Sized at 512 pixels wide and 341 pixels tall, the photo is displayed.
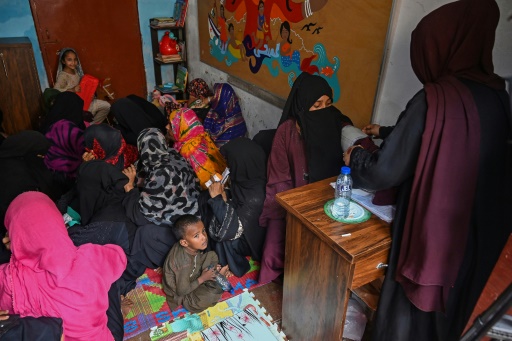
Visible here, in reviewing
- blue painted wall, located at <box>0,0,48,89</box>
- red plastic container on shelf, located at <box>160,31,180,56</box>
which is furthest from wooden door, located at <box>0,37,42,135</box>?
red plastic container on shelf, located at <box>160,31,180,56</box>

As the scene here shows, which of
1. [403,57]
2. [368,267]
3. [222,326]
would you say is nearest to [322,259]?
[368,267]

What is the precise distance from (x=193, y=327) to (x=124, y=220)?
833mm

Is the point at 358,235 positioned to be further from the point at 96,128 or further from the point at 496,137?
the point at 96,128

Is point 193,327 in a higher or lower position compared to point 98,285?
lower

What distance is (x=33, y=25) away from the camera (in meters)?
4.29

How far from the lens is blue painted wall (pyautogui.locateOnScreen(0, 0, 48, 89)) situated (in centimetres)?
409

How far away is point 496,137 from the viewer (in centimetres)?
118

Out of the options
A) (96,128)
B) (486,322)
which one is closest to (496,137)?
(486,322)

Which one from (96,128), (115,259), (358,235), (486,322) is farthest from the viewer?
(96,128)

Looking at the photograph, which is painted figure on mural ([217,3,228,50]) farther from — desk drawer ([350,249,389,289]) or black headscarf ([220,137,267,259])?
desk drawer ([350,249,389,289])

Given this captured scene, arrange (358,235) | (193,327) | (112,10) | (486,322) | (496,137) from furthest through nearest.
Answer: (112,10), (193,327), (358,235), (496,137), (486,322)

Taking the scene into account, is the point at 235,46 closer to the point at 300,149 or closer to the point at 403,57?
the point at 300,149

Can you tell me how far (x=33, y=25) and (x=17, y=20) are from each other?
0.16 metres

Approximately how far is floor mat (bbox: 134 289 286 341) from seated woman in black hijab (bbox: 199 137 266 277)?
1.03ft
